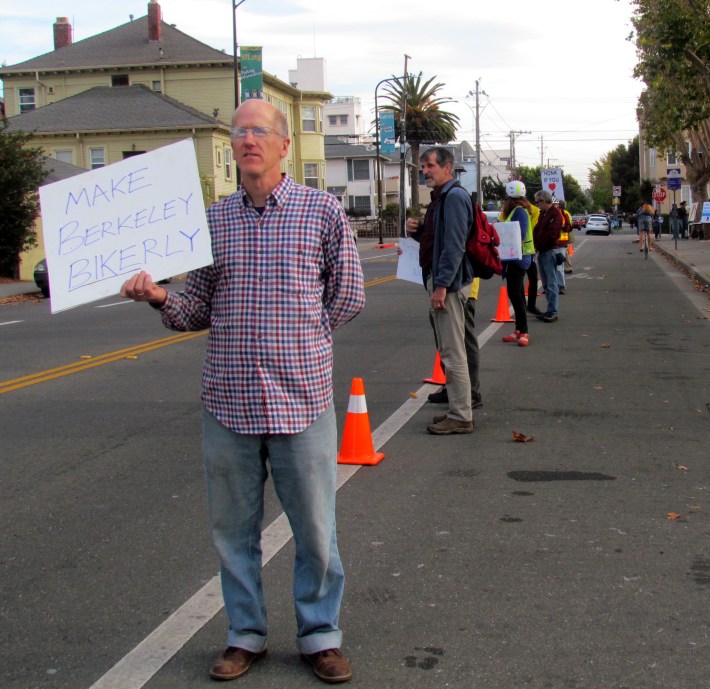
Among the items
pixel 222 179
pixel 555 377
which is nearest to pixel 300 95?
pixel 222 179

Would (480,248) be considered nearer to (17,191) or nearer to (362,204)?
(17,191)

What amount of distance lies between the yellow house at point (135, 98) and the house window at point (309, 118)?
2.85 feet

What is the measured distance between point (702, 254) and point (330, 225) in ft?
108

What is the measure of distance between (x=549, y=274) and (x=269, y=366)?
1224 cm

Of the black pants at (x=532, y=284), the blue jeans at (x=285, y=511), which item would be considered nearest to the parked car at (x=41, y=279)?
the black pants at (x=532, y=284)

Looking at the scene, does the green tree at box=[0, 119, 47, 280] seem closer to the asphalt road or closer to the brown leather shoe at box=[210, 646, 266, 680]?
the asphalt road

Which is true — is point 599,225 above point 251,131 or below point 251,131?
below

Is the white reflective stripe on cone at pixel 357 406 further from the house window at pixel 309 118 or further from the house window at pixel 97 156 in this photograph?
the house window at pixel 309 118

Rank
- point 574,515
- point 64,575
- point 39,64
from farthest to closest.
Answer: point 39,64, point 574,515, point 64,575

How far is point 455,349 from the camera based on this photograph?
7.67 m

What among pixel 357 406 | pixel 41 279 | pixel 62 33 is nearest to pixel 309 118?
pixel 62 33

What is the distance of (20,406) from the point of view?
30.3ft

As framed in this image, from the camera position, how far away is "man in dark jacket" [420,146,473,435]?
24.4 feet

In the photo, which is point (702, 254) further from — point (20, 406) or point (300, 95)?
point (300, 95)
